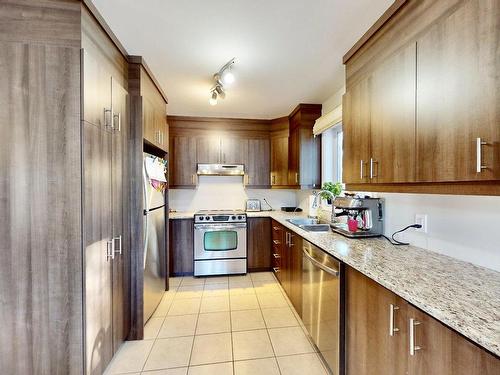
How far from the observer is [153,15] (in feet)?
5.34

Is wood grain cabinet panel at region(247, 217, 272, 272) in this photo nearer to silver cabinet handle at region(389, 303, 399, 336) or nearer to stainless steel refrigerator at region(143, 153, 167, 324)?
stainless steel refrigerator at region(143, 153, 167, 324)

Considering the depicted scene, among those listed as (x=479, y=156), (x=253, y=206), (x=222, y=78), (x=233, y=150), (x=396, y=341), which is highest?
(x=222, y=78)

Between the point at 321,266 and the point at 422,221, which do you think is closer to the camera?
the point at 422,221

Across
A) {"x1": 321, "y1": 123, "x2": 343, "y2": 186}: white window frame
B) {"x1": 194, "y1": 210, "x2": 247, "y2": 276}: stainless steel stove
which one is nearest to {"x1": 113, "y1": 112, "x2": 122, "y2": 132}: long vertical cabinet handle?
{"x1": 194, "y1": 210, "x2": 247, "y2": 276}: stainless steel stove

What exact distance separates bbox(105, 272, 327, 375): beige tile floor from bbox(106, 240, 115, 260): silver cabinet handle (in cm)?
87

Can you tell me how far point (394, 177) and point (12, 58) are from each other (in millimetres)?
2308

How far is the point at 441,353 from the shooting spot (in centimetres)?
88

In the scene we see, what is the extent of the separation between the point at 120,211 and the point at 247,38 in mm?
1718

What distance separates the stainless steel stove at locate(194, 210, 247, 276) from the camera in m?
3.59

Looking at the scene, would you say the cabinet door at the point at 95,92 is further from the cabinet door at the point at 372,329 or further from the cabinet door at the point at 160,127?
the cabinet door at the point at 372,329

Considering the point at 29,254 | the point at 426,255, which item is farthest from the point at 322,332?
the point at 29,254

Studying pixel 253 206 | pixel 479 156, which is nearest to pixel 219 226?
pixel 253 206

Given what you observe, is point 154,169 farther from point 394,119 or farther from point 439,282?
point 439,282

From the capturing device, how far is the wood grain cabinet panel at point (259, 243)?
3.76m
